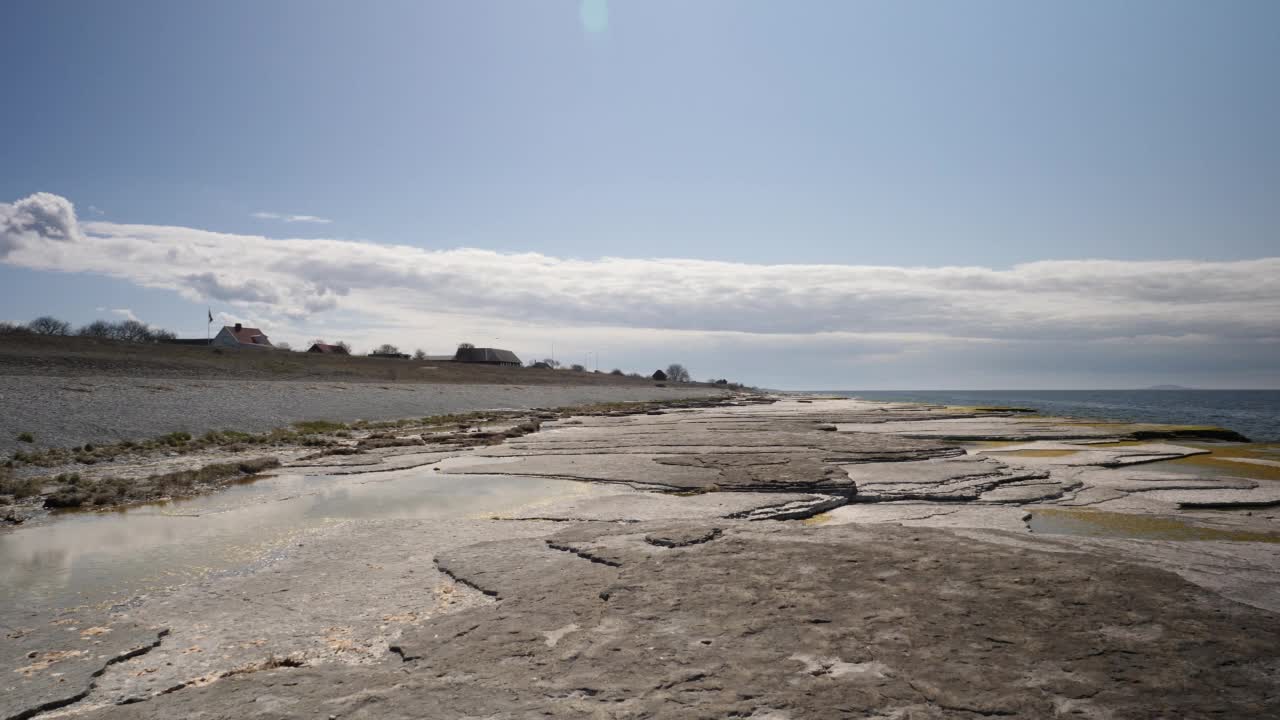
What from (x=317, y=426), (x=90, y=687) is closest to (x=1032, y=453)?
(x=90, y=687)

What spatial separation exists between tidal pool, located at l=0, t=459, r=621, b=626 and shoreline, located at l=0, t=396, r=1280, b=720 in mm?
95

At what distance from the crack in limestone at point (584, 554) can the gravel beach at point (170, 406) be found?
12182 mm

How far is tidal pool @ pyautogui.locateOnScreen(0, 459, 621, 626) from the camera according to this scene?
4.97 m

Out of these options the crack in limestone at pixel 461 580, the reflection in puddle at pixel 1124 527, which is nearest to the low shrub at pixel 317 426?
the crack in limestone at pixel 461 580

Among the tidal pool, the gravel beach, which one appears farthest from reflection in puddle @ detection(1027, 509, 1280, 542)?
the gravel beach

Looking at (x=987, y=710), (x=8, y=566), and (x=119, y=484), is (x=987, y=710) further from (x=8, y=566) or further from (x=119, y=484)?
(x=119, y=484)

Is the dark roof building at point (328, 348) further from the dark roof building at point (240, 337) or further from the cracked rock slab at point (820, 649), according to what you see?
the cracked rock slab at point (820, 649)

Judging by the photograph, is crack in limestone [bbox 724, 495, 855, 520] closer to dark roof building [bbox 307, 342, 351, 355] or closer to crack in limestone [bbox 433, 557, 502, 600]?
crack in limestone [bbox 433, 557, 502, 600]

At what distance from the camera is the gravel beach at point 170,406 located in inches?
555

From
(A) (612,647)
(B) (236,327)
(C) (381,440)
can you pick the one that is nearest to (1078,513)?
(A) (612,647)

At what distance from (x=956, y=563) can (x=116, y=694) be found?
4.76 m

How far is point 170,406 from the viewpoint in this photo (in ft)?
58.4

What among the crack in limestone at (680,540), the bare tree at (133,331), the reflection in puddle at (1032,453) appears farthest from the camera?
the bare tree at (133,331)

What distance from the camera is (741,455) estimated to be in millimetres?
11555
